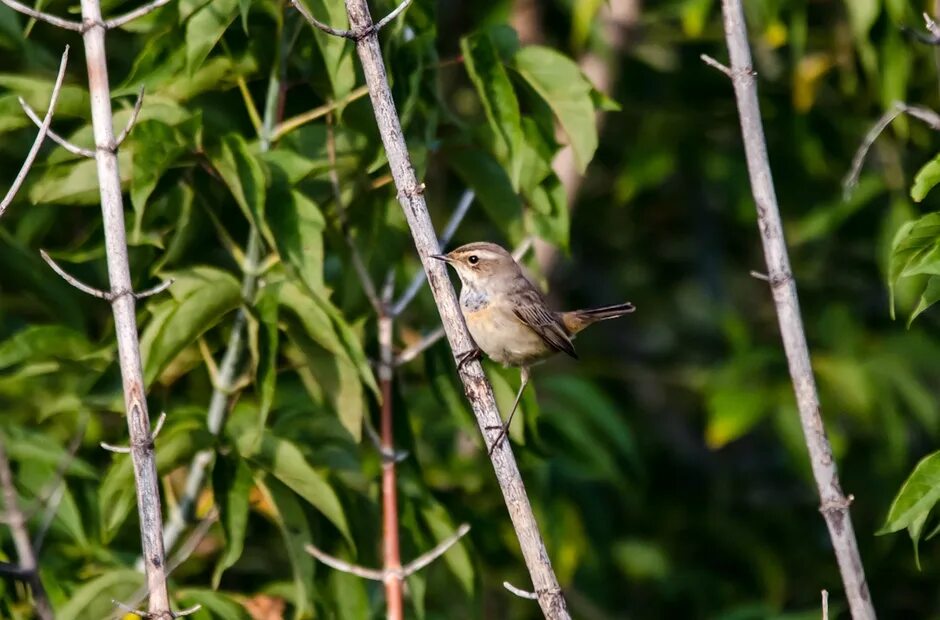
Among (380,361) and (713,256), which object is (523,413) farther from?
(713,256)

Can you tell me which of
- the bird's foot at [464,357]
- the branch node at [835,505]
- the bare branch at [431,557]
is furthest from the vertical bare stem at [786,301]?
the bare branch at [431,557]

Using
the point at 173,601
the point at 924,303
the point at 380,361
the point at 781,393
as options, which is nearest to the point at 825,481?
the point at 924,303

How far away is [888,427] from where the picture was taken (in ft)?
22.3

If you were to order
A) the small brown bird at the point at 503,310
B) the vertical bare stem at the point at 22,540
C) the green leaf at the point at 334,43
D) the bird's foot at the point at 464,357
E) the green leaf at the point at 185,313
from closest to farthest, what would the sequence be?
the vertical bare stem at the point at 22,540 < the bird's foot at the point at 464,357 < the green leaf at the point at 334,43 < the green leaf at the point at 185,313 < the small brown bird at the point at 503,310

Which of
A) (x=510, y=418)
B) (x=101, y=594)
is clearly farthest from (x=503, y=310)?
(x=101, y=594)

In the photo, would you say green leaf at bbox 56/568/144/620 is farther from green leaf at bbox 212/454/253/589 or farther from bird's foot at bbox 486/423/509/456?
bird's foot at bbox 486/423/509/456

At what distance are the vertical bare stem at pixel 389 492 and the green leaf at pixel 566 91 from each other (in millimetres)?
965

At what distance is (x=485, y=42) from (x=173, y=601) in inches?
86.4

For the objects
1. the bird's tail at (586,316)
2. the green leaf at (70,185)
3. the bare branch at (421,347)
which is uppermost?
the green leaf at (70,185)

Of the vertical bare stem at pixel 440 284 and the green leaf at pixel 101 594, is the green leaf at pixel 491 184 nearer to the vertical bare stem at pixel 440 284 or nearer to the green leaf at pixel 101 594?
the vertical bare stem at pixel 440 284

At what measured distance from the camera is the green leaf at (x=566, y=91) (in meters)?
4.50

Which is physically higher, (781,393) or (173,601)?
(173,601)

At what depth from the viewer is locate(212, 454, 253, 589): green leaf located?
13.7 feet

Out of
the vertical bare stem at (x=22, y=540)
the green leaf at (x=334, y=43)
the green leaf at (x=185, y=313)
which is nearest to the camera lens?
the vertical bare stem at (x=22, y=540)
